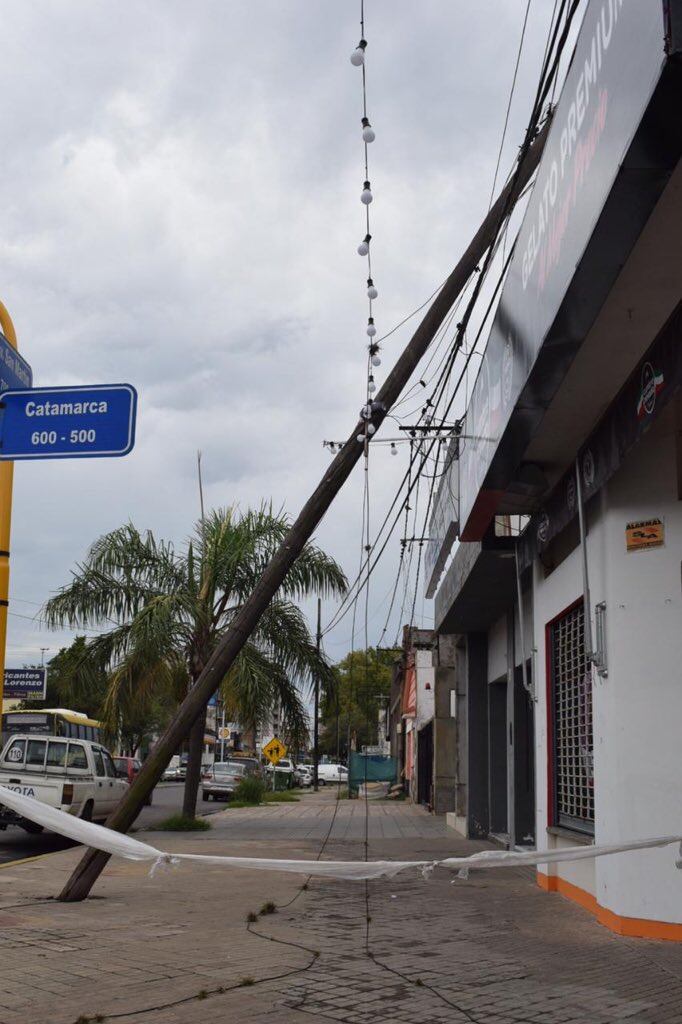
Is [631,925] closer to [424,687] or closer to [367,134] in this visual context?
[367,134]

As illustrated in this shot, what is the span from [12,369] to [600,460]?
4.52 meters

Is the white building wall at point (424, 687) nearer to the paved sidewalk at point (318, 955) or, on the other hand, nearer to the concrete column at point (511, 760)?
the concrete column at point (511, 760)

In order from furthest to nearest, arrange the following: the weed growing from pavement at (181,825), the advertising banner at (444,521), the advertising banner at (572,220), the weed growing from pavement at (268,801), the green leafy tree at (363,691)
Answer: the green leafy tree at (363,691) < the weed growing from pavement at (268,801) < the weed growing from pavement at (181,825) < the advertising banner at (444,521) < the advertising banner at (572,220)

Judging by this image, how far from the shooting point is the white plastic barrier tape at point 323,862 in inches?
275

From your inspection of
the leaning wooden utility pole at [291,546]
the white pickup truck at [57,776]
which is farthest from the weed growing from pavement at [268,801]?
the leaning wooden utility pole at [291,546]

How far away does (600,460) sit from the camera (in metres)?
8.24

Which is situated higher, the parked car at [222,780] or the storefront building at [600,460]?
the storefront building at [600,460]

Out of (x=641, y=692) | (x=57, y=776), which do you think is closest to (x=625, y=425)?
(x=641, y=692)

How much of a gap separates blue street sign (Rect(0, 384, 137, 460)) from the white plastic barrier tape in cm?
297

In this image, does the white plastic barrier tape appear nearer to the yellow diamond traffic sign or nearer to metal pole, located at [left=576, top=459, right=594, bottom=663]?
metal pole, located at [left=576, top=459, right=594, bottom=663]

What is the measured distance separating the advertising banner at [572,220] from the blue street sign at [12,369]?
3376 mm

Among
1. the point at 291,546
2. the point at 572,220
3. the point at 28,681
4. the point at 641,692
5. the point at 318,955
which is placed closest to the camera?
the point at 572,220

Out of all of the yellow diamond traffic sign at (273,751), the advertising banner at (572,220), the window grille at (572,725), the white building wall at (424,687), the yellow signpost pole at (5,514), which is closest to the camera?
the advertising banner at (572,220)

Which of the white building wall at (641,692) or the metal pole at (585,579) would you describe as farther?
the metal pole at (585,579)
